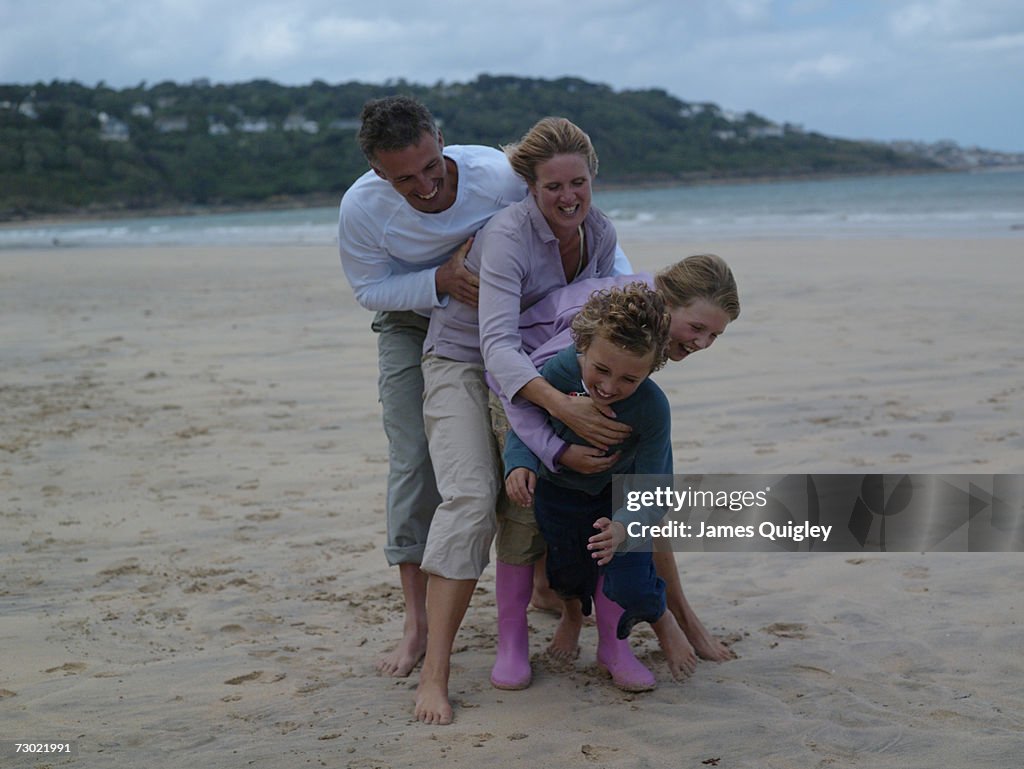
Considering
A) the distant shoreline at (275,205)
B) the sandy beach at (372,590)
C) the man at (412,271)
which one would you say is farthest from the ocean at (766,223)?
the man at (412,271)

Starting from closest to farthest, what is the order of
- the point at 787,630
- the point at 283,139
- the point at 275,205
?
the point at 787,630
the point at 275,205
the point at 283,139

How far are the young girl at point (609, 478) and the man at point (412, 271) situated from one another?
0.54 meters

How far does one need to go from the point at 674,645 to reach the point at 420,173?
160 cm

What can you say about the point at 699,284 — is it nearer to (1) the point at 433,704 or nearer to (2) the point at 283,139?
(1) the point at 433,704

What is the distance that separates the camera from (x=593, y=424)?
2789 mm

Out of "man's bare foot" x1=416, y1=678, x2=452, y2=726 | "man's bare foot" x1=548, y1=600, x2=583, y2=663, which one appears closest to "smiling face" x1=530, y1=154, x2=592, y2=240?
"man's bare foot" x1=548, y1=600, x2=583, y2=663

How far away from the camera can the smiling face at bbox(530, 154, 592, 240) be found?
300 cm

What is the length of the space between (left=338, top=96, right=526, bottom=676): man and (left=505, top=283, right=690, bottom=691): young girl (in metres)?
0.54

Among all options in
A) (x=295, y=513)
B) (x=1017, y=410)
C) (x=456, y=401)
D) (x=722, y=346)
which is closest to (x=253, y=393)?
(x=295, y=513)

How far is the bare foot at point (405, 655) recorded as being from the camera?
3.24 metres

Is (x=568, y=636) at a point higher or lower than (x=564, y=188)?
lower

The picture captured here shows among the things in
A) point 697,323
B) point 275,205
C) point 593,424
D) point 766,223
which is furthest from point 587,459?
point 275,205

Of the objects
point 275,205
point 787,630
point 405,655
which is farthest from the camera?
point 275,205

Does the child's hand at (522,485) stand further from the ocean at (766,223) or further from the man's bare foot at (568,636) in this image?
the ocean at (766,223)
